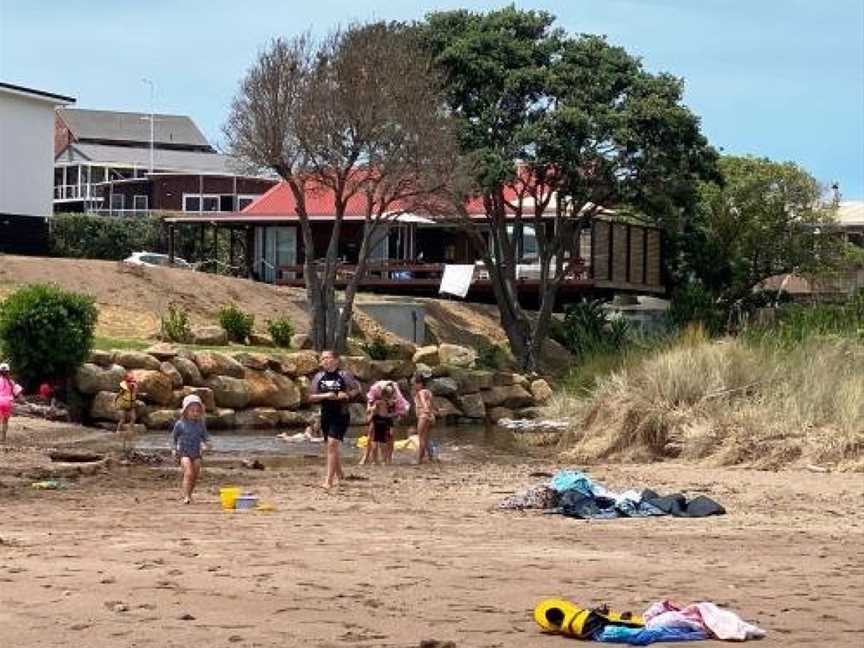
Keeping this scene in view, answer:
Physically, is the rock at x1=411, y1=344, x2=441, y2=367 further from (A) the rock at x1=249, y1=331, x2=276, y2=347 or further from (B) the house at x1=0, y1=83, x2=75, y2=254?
(B) the house at x1=0, y1=83, x2=75, y2=254

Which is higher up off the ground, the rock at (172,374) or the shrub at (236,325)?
the shrub at (236,325)

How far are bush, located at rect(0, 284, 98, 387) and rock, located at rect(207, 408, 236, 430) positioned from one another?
3.46 m

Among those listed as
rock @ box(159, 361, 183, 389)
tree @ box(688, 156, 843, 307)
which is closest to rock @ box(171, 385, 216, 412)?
rock @ box(159, 361, 183, 389)

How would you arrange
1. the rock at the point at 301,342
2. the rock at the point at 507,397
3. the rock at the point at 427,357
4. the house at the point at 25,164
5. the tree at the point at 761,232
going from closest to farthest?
the rock at the point at 507,397, the rock at the point at 301,342, the rock at the point at 427,357, the house at the point at 25,164, the tree at the point at 761,232

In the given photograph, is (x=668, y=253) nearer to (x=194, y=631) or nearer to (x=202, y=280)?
(x=202, y=280)

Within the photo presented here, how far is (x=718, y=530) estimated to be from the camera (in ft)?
47.8

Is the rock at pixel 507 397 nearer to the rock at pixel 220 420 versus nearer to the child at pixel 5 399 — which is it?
the rock at pixel 220 420

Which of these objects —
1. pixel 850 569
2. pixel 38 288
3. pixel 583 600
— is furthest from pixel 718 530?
pixel 38 288

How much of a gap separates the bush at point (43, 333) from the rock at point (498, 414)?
1197cm

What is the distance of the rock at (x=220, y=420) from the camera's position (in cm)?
3462

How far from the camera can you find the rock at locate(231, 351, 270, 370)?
37.2 meters

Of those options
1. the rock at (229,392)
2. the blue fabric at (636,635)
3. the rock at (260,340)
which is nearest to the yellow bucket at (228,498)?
the blue fabric at (636,635)

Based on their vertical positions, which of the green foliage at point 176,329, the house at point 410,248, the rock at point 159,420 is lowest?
the rock at point 159,420

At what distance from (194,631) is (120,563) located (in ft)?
8.37
